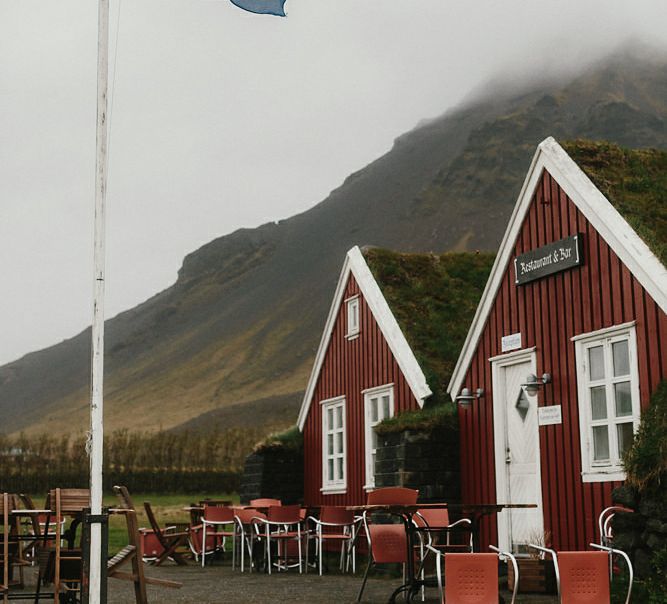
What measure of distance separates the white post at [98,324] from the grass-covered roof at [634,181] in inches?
245

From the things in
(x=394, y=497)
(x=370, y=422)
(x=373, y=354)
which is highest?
(x=373, y=354)

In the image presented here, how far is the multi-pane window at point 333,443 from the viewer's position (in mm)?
18922

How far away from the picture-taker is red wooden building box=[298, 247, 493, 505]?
55.3 ft

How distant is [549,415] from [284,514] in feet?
14.5

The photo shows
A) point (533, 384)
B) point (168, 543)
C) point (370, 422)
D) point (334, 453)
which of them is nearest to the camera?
point (533, 384)

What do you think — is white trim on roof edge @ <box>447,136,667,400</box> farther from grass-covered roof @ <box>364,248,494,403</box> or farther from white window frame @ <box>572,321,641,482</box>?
grass-covered roof @ <box>364,248,494,403</box>

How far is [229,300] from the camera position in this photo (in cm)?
17625

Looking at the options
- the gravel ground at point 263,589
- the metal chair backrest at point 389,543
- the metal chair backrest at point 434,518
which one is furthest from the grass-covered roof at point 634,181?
A: the gravel ground at point 263,589

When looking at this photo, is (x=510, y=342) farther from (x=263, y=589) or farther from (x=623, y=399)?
(x=263, y=589)

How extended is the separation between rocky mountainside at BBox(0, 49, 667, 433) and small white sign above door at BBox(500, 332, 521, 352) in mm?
99902

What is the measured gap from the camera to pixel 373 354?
17.9m

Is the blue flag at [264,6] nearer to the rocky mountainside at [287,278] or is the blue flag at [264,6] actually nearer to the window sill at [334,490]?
the window sill at [334,490]

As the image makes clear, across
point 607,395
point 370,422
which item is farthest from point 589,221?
point 370,422

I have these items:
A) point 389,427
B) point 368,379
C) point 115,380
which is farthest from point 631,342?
point 115,380
